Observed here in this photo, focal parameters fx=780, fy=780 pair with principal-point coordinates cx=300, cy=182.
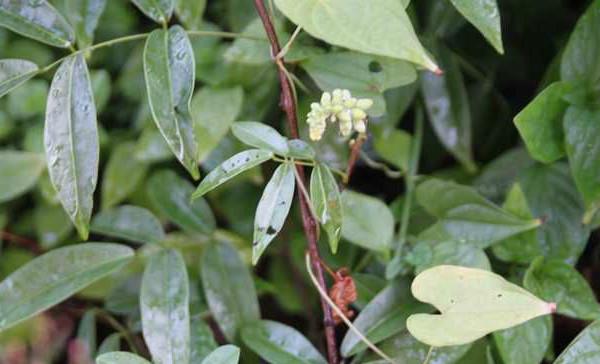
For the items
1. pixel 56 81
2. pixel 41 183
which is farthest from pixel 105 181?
pixel 56 81

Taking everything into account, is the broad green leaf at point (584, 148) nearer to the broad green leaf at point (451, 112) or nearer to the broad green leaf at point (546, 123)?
the broad green leaf at point (546, 123)

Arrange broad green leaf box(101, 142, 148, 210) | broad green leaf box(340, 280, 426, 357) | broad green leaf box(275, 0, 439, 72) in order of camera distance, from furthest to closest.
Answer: broad green leaf box(101, 142, 148, 210) → broad green leaf box(340, 280, 426, 357) → broad green leaf box(275, 0, 439, 72)

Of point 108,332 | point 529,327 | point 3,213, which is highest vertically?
point 529,327

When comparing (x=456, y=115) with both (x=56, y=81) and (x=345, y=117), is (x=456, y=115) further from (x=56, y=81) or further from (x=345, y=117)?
(x=56, y=81)

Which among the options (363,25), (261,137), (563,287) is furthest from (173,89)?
(563,287)

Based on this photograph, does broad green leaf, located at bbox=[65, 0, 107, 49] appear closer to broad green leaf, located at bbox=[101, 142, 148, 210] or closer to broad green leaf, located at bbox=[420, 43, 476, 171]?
broad green leaf, located at bbox=[101, 142, 148, 210]

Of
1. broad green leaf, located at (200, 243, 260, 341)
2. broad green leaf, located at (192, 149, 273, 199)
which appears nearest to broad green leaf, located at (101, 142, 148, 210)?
broad green leaf, located at (200, 243, 260, 341)
